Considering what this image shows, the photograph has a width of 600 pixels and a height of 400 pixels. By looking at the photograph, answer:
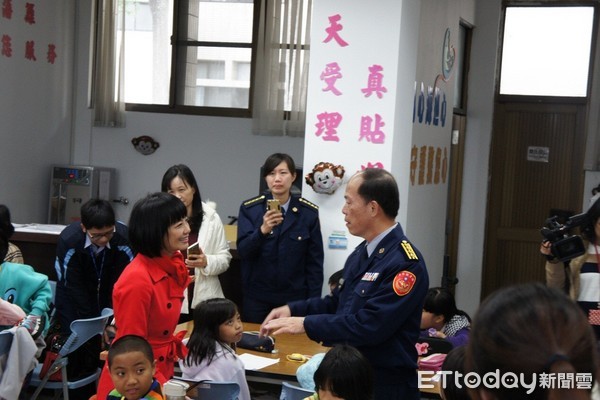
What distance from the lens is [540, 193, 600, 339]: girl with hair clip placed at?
11.5ft

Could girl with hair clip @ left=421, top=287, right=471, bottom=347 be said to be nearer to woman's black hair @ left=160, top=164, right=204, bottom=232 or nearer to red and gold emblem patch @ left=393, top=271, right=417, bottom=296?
woman's black hair @ left=160, top=164, right=204, bottom=232

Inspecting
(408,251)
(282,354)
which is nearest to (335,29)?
(282,354)

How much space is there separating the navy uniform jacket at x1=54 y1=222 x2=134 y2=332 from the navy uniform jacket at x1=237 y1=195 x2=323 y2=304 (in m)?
0.78

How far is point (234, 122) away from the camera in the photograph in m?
8.48

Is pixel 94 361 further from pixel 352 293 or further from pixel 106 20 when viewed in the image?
pixel 106 20

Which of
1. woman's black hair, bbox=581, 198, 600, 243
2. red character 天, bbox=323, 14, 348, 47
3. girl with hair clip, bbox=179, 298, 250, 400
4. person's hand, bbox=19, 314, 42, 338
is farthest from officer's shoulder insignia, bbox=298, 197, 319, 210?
woman's black hair, bbox=581, 198, 600, 243

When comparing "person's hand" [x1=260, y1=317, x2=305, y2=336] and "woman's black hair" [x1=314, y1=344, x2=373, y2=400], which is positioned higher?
"person's hand" [x1=260, y1=317, x2=305, y2=336]

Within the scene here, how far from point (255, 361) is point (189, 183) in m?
1.37

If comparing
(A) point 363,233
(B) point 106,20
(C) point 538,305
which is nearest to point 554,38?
(B) point 106,20

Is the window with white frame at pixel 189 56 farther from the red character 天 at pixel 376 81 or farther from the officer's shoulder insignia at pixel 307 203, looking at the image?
the officer's shoulder insignia at pixel 307 203

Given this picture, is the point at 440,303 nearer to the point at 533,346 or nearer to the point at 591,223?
the point at 591,223

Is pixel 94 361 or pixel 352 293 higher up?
pixel 352 293

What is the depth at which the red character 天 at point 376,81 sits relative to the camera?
523 centimetres

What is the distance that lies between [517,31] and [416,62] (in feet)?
9.01
